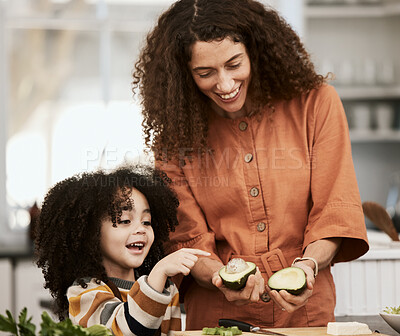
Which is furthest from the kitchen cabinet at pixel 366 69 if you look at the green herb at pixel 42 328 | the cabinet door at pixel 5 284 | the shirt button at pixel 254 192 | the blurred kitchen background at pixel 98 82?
the green herb at pixel 42 328

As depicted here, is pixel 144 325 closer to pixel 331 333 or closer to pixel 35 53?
pixel 331 333

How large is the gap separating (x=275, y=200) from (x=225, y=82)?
32 cm

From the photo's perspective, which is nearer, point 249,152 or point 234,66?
point 234,66

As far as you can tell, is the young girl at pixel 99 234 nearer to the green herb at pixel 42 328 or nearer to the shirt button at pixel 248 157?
the shirt button at pixel 248 157

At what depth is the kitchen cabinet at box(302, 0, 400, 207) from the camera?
180 inches

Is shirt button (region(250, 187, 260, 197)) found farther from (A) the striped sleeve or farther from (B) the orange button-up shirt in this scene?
(A) the striped sleeve

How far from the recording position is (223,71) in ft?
5.02

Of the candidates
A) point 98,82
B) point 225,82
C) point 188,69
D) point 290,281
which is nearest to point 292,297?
point 290,281

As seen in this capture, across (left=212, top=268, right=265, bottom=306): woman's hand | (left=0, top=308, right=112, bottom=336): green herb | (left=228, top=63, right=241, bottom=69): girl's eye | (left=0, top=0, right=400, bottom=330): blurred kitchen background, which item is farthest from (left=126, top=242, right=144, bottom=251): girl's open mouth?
(left=0, top=0, right=400, bottom=330): blurred kitchen background

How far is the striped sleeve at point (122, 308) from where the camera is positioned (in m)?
1.34

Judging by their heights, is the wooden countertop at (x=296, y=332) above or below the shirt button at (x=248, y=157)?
below

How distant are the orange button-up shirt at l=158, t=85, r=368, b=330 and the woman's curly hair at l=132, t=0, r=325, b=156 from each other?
0.06m

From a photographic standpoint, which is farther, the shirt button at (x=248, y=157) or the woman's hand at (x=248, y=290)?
the shirt button at (x=248, y=157)

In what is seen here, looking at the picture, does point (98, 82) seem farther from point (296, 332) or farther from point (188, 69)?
A: point (296, 332)
